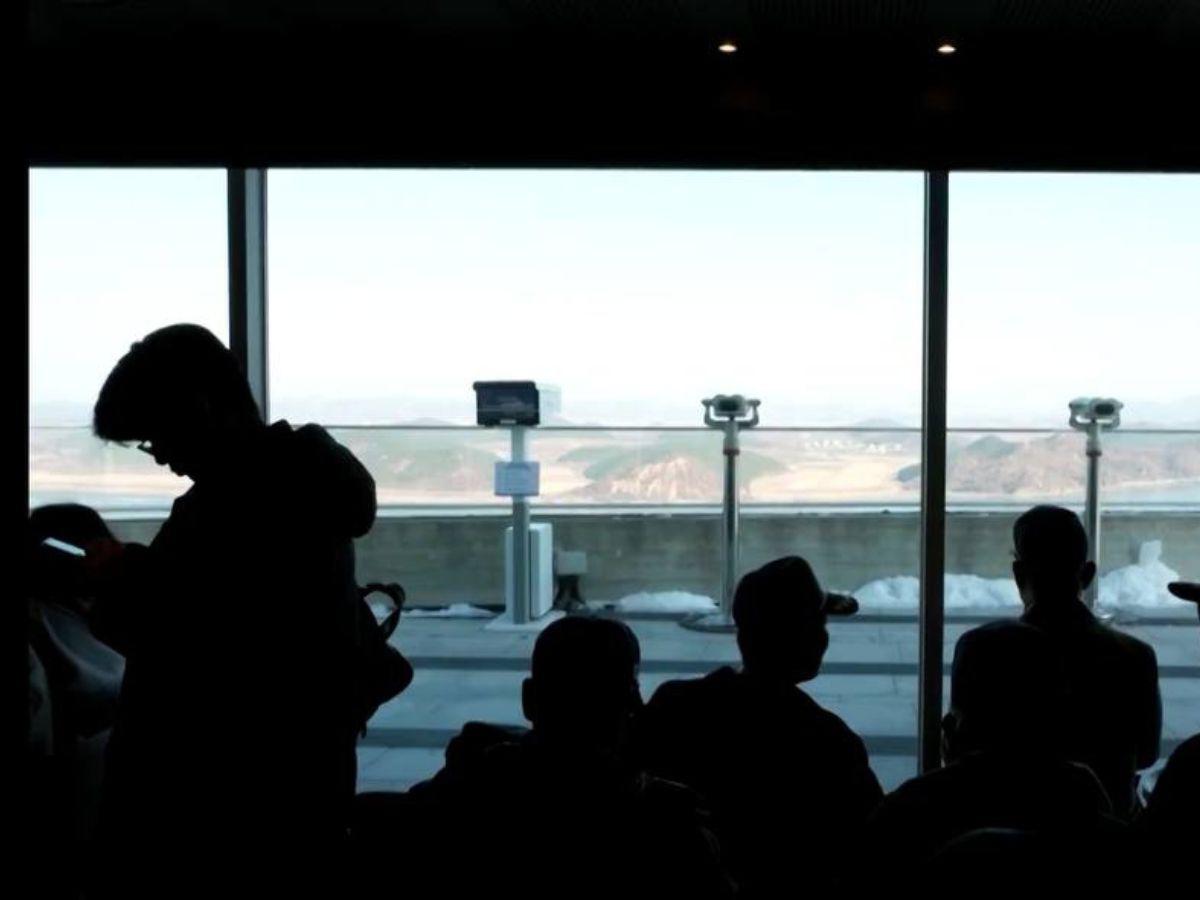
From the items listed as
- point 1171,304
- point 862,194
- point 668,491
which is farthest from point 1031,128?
point 668,491

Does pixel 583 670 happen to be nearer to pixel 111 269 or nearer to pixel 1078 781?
pixel 1078 781

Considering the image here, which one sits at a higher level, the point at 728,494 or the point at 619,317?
the point at 619,317

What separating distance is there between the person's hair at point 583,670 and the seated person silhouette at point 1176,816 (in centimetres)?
69

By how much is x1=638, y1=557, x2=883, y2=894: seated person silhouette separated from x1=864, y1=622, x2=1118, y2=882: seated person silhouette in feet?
0.75

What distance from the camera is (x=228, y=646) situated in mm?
1463

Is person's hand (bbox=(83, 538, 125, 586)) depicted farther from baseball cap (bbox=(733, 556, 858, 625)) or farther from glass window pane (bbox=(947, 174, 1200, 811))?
glass window pane (bbox=(947, 174, 1200, 811))

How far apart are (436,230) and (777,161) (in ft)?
4.80

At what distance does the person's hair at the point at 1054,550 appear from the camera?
7.50 feet

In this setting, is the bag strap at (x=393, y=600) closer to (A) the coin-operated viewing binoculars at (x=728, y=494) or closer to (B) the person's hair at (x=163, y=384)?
(B) the person's hair at (x=163, y=384)

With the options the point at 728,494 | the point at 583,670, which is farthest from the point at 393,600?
the point at 728,494

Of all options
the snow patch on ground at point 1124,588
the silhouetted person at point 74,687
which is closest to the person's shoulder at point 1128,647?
the silhouetted person at point 74,687

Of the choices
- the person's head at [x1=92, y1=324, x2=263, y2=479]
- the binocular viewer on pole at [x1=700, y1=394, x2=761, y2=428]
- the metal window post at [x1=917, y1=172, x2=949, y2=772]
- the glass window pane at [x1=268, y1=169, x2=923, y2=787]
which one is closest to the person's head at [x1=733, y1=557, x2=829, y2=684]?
the person's head at [x1=92, y1=324, x2=263, y2=479]

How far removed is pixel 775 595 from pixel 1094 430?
517 cm

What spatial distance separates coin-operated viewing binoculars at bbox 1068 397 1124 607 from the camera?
6281mm
